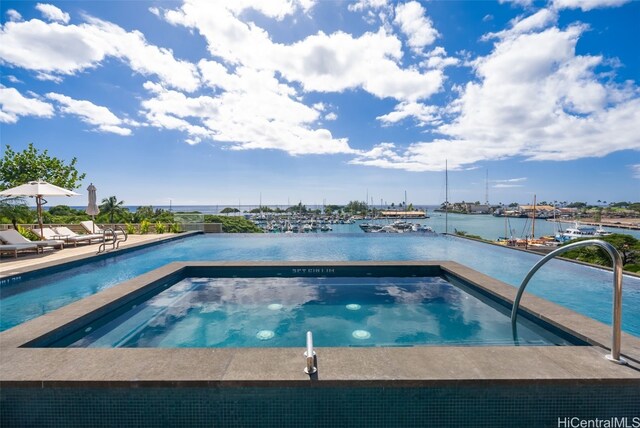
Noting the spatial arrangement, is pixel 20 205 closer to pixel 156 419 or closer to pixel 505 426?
pixel 156 419

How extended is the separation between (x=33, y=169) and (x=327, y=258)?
18016mm

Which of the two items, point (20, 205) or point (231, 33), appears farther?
point (20, 205)

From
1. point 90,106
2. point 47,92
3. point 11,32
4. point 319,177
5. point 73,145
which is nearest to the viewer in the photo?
point 11,32

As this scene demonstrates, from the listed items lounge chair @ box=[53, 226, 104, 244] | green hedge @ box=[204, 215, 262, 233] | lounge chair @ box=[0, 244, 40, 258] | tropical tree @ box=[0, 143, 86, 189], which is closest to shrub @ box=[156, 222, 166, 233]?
lounge chair @ box=[53, 226, 104, 244]

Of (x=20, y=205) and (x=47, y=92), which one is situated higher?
(x=47, y=92)

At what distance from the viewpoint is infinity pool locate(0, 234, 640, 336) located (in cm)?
509

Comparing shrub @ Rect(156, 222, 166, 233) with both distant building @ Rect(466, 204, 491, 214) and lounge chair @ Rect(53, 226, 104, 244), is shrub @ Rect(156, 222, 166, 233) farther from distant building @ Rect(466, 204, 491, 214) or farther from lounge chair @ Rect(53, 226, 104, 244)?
distant building @ Rect(466, 204, 491, 214)

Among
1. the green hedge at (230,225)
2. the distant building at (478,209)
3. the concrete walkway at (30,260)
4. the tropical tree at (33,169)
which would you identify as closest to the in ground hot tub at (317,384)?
the concrete walkway at (30,260)

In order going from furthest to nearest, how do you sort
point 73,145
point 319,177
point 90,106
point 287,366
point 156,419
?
point 319,177 → point 73,145 → point 90,106 → point 287,366 → point 156,419

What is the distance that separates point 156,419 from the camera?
2064mm

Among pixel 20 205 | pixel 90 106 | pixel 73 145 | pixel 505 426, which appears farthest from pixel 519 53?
pixel 73 145

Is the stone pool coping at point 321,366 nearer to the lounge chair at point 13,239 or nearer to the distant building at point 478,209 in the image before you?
the lounge chair at point 13,239

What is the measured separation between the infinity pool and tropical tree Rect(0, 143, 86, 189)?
8.92 meters

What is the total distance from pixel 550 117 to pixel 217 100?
15.8m
